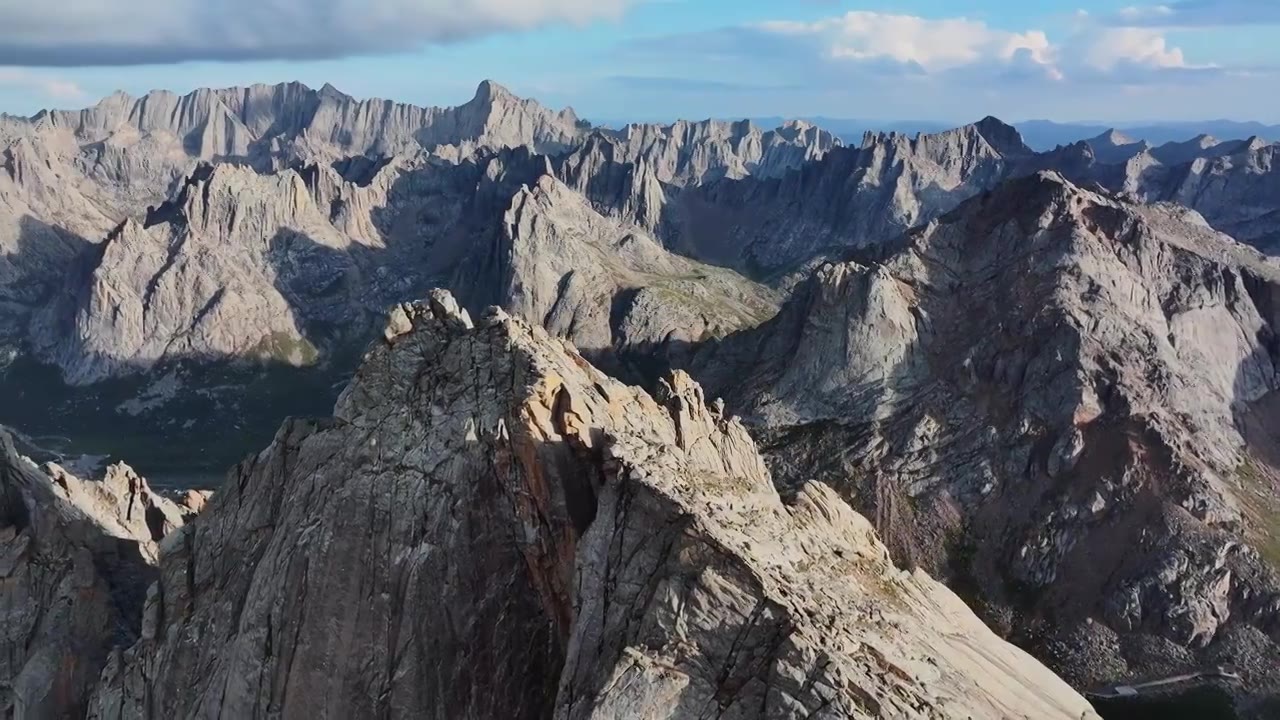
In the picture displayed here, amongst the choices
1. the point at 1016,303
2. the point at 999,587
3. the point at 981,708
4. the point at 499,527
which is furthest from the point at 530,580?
the point at 1016,303

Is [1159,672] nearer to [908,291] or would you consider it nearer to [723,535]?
[908,291]

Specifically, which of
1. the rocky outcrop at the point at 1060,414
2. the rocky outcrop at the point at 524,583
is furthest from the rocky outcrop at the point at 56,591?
the rocky outcrop at the point at 1060,414

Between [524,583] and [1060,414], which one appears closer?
[524,583]

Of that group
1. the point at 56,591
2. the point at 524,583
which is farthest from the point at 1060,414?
the point at 56,591

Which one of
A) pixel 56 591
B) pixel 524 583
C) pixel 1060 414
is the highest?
pixel 524 583

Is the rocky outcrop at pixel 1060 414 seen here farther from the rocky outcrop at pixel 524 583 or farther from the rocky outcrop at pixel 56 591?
the rocky outcrop at pixel 56 591

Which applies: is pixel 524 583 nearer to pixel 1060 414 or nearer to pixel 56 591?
pixel 56 591

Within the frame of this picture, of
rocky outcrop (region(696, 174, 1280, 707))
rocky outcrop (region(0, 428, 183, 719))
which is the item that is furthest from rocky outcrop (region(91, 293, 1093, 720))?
rocky outcrop (region(696, 174, 1280, 707))
